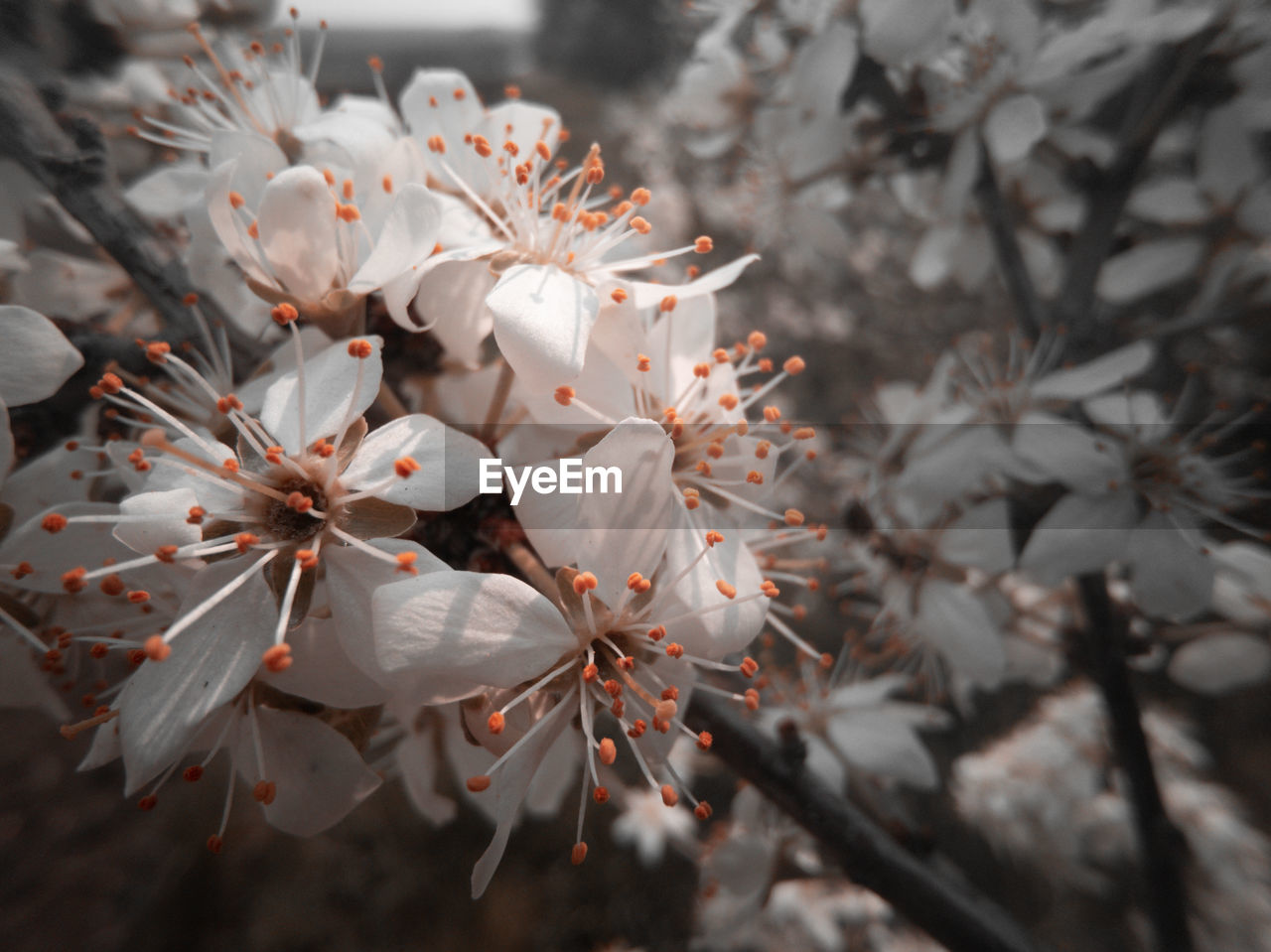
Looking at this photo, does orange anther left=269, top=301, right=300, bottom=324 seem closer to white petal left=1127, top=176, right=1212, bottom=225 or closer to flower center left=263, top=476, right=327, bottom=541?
flower center left=263, top=476, right=327, bottom=541

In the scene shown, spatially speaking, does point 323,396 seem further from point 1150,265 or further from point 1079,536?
point 1150,265

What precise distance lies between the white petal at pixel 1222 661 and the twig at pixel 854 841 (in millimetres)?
475

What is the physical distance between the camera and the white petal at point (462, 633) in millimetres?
405

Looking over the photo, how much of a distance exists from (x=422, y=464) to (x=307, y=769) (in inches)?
10.0

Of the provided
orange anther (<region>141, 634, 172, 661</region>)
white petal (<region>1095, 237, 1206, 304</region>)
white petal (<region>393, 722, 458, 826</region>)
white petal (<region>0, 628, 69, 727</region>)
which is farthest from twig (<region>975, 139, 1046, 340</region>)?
white petal (<region>0, 628, 69, 727</region>)

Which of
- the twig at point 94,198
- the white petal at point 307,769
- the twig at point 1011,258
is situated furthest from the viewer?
Result: the twig at point 1011,258

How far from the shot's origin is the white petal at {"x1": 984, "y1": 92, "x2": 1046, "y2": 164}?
0.82 meters

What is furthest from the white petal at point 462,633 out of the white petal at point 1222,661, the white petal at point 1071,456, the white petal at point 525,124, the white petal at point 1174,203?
the white petal at point 1174,203

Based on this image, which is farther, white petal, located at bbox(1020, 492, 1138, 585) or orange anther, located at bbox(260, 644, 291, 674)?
white petal, located at bbox(1020, 492, 1138, 585)

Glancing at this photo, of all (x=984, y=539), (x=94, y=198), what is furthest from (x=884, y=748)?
(x=94, y=198)

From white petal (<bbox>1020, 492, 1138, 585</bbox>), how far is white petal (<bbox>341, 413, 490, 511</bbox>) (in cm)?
61

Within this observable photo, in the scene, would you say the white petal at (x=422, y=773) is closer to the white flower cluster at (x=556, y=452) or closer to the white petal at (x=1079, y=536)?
the white flower cluster at (x=556, y=452)

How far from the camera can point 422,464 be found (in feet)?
1.51

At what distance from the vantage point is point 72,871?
5.95ft
